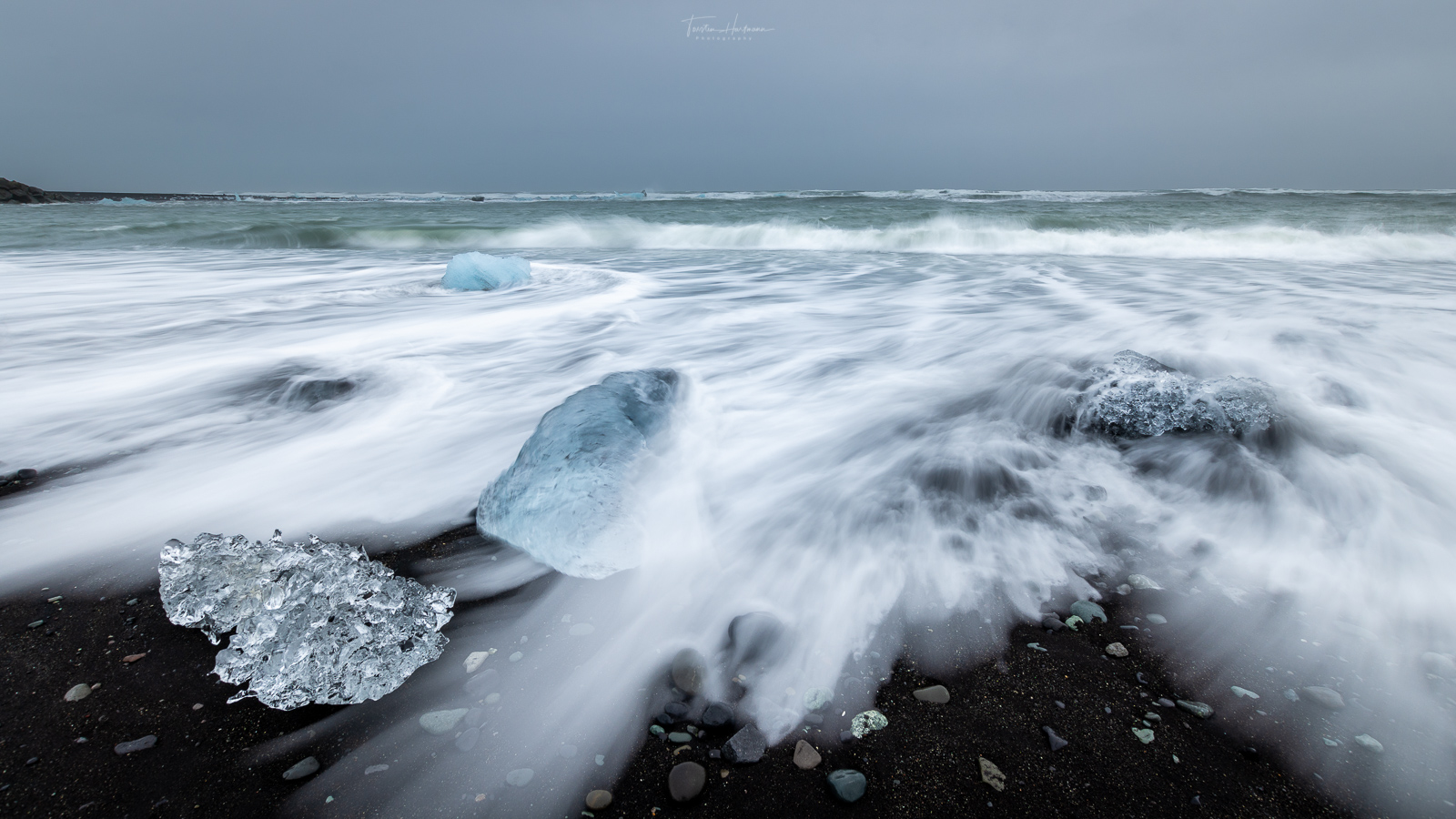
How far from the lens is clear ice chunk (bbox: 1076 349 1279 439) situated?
2355 mm

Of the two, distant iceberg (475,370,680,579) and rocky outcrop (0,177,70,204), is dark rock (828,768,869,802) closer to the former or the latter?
Result: distant iceberg (475,370,680,579)

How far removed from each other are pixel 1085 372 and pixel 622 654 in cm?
259

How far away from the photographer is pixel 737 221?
14.8 m

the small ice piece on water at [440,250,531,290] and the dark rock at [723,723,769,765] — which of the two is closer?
the dark rock at [723,723,769,765]

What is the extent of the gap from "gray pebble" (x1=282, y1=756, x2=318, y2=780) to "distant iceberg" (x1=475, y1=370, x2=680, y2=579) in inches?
26.6

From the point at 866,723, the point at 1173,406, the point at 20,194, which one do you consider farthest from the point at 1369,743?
the point at 20,194

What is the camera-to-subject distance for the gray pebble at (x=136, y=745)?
1126 mm

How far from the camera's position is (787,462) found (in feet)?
7.89

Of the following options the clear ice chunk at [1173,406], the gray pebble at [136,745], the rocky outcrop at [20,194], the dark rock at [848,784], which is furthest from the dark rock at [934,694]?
the rocky outcrop at [20,194]

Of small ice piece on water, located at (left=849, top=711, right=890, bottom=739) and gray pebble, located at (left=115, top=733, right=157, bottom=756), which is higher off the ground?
gray pebble, located at (left=115, top=733, right=157, bottom=756)

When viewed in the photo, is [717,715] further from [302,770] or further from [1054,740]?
[302,770]

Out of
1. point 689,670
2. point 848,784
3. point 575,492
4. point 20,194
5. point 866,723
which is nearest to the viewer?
point 848,784

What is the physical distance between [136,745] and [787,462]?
1.90m

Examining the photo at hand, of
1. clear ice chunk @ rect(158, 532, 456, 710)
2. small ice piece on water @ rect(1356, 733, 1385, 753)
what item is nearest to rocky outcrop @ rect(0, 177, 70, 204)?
clear ice chunk @ rect(158, 532, 456, 710)
